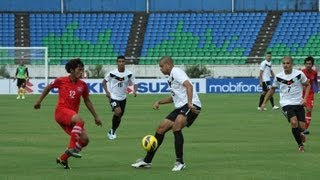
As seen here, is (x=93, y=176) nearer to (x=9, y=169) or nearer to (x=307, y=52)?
(x=9, y=169)

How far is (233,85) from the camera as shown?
50125mm

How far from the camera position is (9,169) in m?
13.8

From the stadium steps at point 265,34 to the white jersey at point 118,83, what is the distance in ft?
124

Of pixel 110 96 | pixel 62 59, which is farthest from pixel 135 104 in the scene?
pixel 62 59

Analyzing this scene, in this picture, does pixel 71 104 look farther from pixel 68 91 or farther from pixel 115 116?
pixel 115 116

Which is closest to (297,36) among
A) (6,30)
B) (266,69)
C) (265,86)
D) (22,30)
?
(22,30)

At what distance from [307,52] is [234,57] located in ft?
20.1

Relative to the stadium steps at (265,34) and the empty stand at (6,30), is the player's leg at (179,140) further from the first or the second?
the empty stand at (6,30)

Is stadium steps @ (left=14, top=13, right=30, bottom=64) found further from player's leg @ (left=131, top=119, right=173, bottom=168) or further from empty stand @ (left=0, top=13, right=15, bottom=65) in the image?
player's leg @ (left=131, top=119, right=173, bottom=168)

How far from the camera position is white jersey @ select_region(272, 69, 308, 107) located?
17.1 m

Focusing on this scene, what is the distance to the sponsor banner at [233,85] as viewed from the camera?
1970 inches

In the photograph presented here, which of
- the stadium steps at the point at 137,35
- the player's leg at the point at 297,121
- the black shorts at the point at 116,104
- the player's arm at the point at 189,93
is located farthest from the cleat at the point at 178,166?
the stadium steps at the point at 137,35

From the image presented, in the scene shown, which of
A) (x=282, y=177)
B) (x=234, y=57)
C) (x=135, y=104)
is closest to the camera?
(x=282, y=177)

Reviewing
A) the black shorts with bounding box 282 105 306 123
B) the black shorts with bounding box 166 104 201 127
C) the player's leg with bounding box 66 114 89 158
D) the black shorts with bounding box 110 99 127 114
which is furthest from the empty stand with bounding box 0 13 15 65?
the black shorts with bounding box 166 104 201 127
